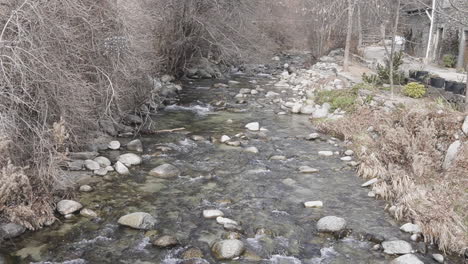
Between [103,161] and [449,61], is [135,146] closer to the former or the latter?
[103,161]

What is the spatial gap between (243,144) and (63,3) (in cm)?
525

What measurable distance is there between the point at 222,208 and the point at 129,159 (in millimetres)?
2837

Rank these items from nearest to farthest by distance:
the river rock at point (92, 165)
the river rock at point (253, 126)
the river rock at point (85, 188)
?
the river rock at point (85, 188)
the river rock at point (92, 165)
the river rock at point (253, 126)

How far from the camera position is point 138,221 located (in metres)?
6.59

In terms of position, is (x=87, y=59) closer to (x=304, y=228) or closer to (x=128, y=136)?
(x=128, y=136)

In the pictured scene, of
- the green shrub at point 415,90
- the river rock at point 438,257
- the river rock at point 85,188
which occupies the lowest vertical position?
the river rock at point 438,257

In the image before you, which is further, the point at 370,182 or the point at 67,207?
the point at 370,182

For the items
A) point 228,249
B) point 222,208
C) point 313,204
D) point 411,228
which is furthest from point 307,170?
point 228,249

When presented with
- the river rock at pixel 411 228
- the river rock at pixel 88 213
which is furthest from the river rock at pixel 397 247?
the river rock at pixel 88 213

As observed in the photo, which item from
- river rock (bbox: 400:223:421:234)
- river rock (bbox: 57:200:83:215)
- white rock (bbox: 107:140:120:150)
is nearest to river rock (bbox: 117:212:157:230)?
river rock (bbox: 57:200:83:215)

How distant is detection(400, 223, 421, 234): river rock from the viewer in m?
6.59

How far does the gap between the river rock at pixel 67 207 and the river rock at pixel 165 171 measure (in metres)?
2.00

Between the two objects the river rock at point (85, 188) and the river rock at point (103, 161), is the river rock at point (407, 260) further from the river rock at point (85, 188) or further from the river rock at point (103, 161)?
the river rock at point (103, 161)

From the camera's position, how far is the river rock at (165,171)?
8.71m
